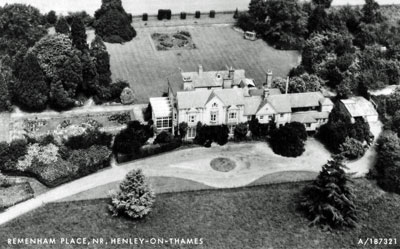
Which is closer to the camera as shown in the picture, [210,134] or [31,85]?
[210,134]

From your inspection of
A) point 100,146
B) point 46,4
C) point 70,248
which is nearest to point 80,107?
point 100,146

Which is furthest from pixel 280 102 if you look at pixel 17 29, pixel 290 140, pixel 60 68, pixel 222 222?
pixel 17 29

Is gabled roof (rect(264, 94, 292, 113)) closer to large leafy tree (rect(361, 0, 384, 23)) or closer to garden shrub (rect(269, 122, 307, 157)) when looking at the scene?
garden shrub (rect(269, 122, 307, 157))

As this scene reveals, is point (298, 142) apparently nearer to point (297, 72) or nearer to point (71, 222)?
point (297, 72)

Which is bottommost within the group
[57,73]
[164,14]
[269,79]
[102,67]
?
[269,79]

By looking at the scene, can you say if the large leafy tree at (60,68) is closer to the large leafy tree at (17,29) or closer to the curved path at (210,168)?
the large leafy tree at (17,29)

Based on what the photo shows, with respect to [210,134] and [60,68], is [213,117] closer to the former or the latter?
[210,134]
